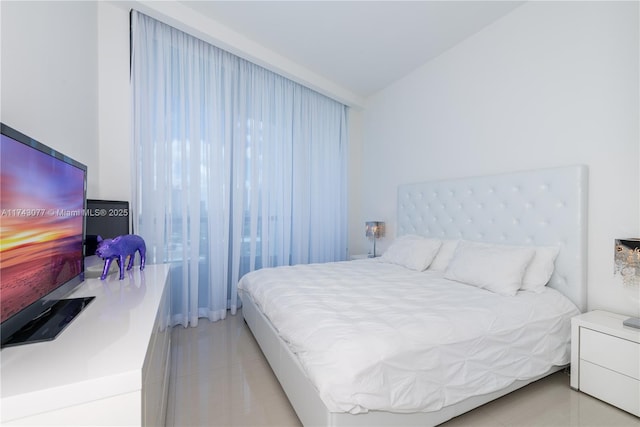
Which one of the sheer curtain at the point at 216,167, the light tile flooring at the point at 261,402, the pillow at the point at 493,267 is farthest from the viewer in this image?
the sheer curtain at the point at 216,167

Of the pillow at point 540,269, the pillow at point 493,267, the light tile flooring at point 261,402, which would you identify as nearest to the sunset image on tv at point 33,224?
the light tile flooring at point 261,402

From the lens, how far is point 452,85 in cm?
298

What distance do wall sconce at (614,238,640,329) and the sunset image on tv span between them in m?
2.85

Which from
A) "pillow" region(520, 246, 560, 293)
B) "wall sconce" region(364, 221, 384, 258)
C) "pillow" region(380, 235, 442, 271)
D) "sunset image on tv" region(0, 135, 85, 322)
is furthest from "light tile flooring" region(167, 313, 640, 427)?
"wall sconce" region(364, 221, 384, 258)

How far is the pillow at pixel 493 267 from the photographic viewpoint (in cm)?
200

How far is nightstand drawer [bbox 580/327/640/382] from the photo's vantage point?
1.56m

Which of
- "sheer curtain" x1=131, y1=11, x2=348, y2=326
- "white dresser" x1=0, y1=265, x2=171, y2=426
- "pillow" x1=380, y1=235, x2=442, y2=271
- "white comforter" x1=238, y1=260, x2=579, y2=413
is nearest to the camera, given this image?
"white dresser" x1=0, y1=265, x2=171, y2=426

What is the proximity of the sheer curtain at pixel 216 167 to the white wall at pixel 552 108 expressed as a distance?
1568 mm

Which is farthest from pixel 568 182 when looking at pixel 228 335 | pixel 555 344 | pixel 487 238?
pixel 228 335

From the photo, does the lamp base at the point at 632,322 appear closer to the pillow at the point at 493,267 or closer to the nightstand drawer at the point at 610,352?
the nightstand drawer at the point at 610,352

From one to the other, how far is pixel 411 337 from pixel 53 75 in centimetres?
251

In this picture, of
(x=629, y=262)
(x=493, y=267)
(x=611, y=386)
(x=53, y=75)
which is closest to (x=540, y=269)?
(x=493, y=267)

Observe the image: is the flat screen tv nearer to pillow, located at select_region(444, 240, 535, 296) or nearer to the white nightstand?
pillow, located at select_region(444, 240, 535, 296)

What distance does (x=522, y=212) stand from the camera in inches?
91.8
